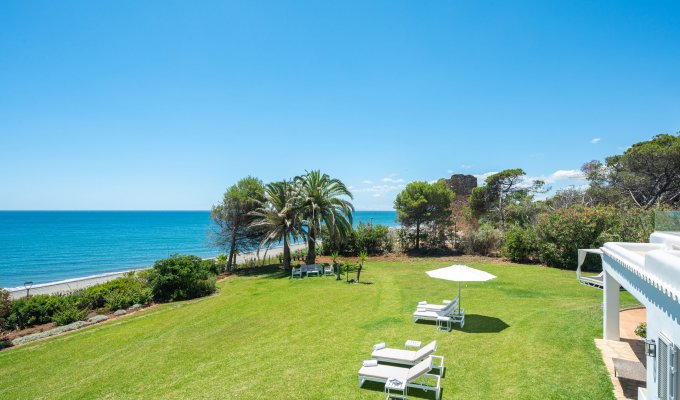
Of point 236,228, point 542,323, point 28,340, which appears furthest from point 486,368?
point 236,228

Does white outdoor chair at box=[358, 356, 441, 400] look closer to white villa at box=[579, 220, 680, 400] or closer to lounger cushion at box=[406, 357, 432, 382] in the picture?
lounger cushion at box=[406, 357, 432, 382]

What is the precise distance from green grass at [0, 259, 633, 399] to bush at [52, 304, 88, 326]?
1656 millimetres

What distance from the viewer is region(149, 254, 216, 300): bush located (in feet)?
57.2

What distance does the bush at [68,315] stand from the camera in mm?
14180

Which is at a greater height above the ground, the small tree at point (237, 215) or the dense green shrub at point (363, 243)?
the small tree at point (237, 215)

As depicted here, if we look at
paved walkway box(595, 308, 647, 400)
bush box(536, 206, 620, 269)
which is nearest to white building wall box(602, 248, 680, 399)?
paved walkway box(595, 308, 647, 400)

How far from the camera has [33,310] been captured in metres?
14.3

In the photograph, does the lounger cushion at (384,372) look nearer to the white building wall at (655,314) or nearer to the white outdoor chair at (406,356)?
the white outdoor chair at (406,356)

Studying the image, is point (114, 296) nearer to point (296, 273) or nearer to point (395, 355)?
point (296, 273)

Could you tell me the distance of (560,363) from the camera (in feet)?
25.7

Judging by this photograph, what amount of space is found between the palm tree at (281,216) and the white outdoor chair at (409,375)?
14515mm

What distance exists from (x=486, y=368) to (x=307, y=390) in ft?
13.3

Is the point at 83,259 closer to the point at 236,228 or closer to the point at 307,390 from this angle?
the point at 236,228

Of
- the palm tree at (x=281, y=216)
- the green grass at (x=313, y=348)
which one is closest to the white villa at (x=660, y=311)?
the green grass at (x=313, y=348)
